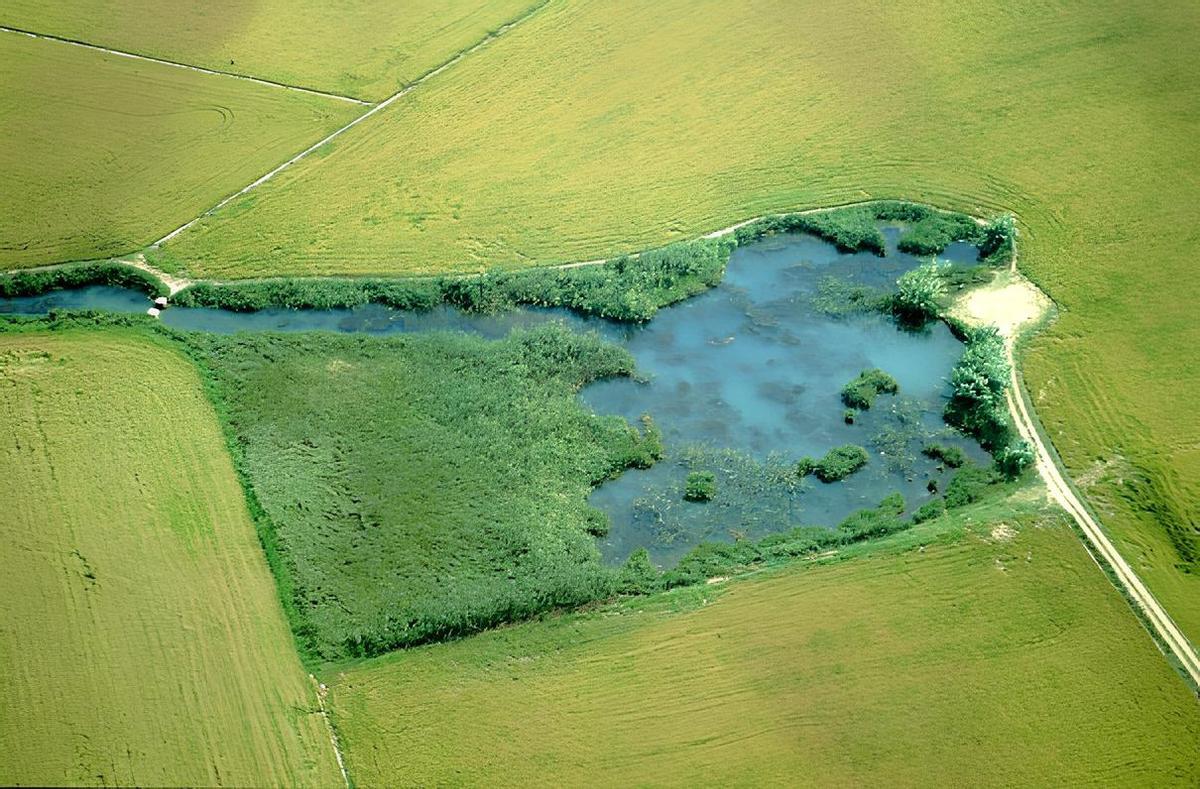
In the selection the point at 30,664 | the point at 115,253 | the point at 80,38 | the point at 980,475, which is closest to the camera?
the point at 30,664

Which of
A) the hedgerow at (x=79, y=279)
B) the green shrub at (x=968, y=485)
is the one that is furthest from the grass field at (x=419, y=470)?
the green shrub at (x=968, y=485)

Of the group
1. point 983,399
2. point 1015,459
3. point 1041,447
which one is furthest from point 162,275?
point 1041,447

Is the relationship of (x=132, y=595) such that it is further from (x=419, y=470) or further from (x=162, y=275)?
(x=162, y=275)

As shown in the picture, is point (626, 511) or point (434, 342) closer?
point (626, 511)

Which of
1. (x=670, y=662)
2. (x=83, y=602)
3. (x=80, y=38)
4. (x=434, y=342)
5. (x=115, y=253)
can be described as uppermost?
(x=80, y=38)

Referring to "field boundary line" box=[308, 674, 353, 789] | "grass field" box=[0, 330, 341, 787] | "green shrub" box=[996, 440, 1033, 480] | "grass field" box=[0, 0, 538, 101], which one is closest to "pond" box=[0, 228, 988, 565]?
"green shrub" box=[996, 440, 1033, 480]

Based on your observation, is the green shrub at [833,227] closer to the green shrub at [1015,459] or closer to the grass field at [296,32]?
the green shrub at [1015,459]

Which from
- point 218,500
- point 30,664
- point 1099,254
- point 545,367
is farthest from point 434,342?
point 1099,254

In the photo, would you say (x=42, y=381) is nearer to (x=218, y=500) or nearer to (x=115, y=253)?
(x=115, y=253)
